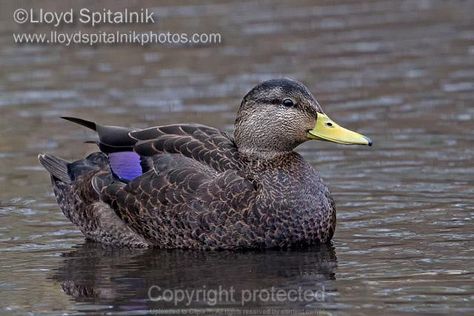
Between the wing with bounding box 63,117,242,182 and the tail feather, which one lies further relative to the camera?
the tail feather

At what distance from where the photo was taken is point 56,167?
1203cm

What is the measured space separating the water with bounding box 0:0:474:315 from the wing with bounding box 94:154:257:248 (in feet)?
0.61

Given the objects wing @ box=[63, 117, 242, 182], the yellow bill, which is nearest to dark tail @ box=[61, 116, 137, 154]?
wing @ box=[63, 117, 242, 182]

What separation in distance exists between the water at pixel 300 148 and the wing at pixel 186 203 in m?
0.19

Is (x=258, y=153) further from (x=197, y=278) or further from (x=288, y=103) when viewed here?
(x=197, y=278)

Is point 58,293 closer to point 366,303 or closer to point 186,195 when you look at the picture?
point 186,195

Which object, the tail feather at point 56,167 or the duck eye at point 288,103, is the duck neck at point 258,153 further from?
the tail feather at point 56,167

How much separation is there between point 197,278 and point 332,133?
70.6 inches

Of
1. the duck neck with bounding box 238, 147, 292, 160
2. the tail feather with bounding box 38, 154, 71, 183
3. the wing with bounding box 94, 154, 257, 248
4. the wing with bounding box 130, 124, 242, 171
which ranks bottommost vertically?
the wing with bounding box 94, 154, 257, 248

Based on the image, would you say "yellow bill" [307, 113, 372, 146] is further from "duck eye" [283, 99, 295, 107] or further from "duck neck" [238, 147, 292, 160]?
"duck neck" [238, 147, 292, 160]

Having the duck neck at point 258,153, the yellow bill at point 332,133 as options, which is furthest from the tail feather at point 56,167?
the yellow bill at point 332,133

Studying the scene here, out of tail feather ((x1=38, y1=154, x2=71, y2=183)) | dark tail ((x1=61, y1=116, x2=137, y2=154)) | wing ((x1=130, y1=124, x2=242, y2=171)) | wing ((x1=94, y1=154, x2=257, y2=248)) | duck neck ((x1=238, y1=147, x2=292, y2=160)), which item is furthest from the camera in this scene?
tail feather ((x1=38, y1=154, x2=71, y2=183))

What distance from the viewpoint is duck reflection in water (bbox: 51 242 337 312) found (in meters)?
9.33

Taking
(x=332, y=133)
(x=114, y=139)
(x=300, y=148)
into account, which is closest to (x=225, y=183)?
(x=332, y=133)
